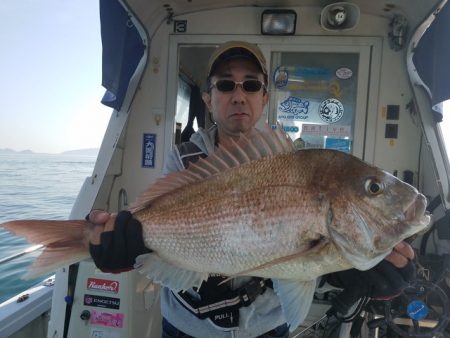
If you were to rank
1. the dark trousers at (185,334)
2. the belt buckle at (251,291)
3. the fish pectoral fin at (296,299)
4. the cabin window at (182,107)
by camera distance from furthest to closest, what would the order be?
1. the cabin window at (182,107)
2. the dark trousers at (185,334)
3. the belt buckle at (251,291)
4. the fish pectoral fin at (296,299)

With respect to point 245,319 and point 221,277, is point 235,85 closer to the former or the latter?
point 221,277

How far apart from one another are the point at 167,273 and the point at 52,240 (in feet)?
1.62

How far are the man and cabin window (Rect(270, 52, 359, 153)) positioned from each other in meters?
1.90

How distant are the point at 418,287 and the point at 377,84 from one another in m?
2.12

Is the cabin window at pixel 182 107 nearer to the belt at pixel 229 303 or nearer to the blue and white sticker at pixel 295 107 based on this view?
the blue and white sticker at pixel 295 107

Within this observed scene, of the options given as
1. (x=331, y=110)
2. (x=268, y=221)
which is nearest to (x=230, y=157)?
(x=268, y=221)

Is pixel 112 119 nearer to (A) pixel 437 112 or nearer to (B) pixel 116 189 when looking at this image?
(B) pixel 116 189

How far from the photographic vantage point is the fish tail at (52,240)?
1.37 metres

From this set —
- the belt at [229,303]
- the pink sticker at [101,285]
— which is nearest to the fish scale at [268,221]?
the belt at [229,303]

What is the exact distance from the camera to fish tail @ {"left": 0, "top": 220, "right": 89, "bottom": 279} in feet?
4.49

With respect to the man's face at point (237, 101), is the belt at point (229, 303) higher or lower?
lower

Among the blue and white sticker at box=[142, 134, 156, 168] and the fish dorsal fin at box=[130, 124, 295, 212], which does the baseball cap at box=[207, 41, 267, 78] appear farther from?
the blue and white sticker at box=[142, 134, 156, 168]

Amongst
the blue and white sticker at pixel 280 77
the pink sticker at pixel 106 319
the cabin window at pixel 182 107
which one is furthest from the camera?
the cabin window at pixel 182 107

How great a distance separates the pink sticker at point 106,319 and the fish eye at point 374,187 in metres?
2.18
